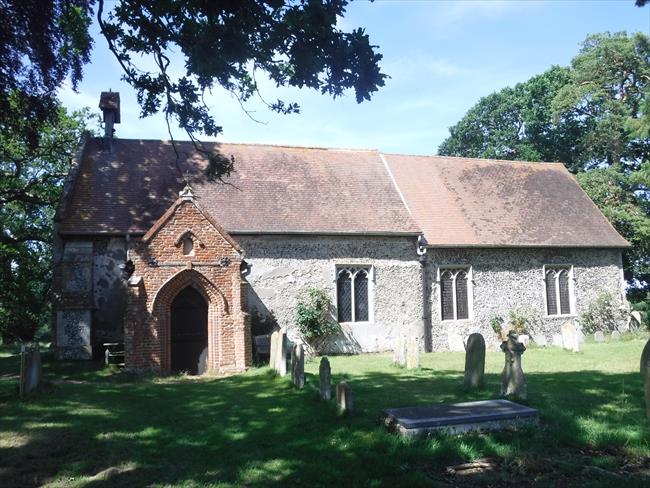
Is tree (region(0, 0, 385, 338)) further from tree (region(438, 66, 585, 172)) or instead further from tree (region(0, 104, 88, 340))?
tree (region(438, 66, 585, 172))

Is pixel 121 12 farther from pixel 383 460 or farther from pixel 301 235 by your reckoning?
pixel 301 235

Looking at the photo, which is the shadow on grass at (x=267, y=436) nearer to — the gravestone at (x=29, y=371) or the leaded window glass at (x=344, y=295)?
the gravestone at (x=29, y=371)

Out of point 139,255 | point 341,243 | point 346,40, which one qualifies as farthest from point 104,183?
point 346,40

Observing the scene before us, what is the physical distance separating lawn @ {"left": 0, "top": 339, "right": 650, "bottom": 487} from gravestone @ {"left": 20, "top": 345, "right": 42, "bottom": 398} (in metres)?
0.24

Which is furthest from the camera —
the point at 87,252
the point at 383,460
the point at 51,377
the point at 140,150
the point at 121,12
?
the point at 140,150

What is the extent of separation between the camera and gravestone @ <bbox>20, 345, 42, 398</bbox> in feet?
33.8

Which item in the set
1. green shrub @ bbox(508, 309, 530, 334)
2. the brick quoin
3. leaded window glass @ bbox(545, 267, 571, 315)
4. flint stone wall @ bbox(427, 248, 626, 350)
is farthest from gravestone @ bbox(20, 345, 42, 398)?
leaded window glass @ bbox(545, 267, 571, 315)

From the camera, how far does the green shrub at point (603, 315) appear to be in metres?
21.8

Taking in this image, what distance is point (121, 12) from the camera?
24.5 feet

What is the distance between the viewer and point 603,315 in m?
22.0

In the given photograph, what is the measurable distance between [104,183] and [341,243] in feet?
27.4

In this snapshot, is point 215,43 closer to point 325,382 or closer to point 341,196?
point 325,382

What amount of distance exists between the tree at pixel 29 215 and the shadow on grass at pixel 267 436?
14.0 metres

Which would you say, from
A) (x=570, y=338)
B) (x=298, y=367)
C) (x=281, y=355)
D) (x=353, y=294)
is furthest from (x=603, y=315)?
(x=298, y=367)
